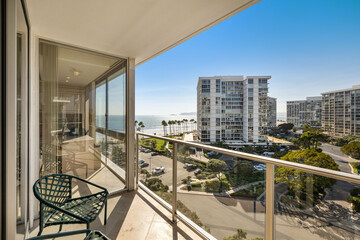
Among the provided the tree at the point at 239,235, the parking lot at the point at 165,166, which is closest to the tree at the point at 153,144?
the parking lot at the point at 165,166

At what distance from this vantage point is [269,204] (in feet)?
4.17

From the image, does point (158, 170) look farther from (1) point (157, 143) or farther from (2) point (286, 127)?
(2) point (286, 127)

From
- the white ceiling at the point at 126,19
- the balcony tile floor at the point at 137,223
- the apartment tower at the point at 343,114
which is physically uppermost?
the white ceiling at the point at 126,19

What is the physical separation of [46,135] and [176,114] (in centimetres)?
2408

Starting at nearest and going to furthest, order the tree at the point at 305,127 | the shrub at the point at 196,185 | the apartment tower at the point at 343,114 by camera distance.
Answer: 1. the shrub at the point at 196,185
2. the apartment tower at the point at 343,114
3. the tree at the point at 305,127

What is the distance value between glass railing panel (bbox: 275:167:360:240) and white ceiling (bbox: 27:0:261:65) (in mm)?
1589

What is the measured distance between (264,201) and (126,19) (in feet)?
7.19

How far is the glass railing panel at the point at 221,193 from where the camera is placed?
4.51 feet

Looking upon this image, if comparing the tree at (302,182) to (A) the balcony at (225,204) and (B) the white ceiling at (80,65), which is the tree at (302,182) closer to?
(A) the balcony at (225,204)

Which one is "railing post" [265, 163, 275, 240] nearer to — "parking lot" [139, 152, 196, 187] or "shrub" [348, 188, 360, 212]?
"shrub" [348, 188, 360, 212]

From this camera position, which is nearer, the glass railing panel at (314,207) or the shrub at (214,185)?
the glass railing panel at (314,207)

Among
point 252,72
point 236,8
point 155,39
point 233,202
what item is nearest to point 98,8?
point 155,39

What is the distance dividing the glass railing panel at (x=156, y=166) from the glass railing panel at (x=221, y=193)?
25cm

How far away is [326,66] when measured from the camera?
1382cm
